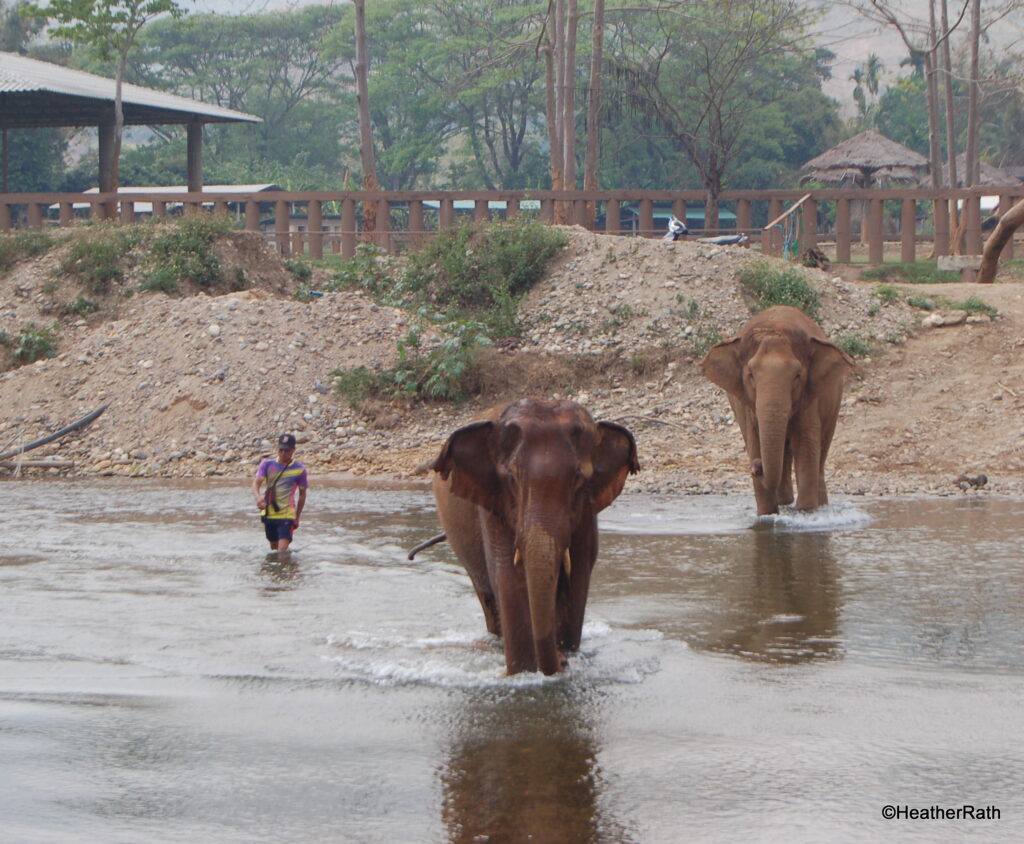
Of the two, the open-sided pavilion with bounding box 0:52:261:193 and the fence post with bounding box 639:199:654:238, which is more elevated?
the open-sided pavilion with bounding box 0:52:261:193

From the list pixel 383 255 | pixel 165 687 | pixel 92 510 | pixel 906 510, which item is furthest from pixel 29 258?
pixel 165 687

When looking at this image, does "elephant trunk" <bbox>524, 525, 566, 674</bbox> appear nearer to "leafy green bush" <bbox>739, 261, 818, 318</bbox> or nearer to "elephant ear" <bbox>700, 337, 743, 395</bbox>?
"elephant ear" <bbox>700, 337, 743, 395</bbox>

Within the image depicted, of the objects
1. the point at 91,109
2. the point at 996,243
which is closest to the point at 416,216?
the point at 91,109

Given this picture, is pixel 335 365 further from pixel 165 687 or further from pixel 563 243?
pixel 165 687

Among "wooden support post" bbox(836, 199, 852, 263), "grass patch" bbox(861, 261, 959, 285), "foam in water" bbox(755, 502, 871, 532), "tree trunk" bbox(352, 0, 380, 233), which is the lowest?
"foam in water" bbox(755, 502, 871, 532)

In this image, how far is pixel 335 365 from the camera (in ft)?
58.4

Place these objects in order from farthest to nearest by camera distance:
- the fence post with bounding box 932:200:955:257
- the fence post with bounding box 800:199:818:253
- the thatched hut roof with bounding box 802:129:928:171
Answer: the thatched hut roof with bounding box 802:129:928:171 < the fence post with bounding box 932:200:955:257 < the fence post with bounding box 800:199:818:253

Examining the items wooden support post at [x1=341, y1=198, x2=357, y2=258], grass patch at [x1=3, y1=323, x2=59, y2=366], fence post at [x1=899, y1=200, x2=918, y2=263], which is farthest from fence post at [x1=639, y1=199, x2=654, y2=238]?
grass patch at [x1=3, y1=323, x2=59, y2=366]

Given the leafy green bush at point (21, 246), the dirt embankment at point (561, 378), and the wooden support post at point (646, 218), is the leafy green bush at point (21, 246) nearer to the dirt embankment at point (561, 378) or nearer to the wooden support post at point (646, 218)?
the dirt embankment at point (561, 378)

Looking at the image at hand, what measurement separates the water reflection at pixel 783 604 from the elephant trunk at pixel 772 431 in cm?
58

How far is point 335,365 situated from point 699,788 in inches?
497

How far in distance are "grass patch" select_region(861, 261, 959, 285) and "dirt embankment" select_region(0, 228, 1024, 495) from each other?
499cm

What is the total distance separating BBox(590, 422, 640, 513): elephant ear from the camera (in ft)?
21.3

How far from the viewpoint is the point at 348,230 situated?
27062mm
